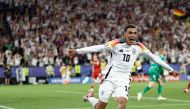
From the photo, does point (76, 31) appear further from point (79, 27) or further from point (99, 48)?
point (99, 48)

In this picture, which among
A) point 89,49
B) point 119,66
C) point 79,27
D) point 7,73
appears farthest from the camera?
point 79,27

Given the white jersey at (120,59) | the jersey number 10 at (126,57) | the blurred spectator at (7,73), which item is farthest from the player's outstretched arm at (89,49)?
the blurred spectator at (7,73)

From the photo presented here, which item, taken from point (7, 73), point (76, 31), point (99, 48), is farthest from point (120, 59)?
point (76, 31)

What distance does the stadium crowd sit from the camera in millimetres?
38344

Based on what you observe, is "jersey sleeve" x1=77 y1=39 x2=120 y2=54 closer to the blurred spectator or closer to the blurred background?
the blurred background

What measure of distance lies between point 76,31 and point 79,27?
29.1 inches

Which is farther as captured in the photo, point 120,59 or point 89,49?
point 120,59

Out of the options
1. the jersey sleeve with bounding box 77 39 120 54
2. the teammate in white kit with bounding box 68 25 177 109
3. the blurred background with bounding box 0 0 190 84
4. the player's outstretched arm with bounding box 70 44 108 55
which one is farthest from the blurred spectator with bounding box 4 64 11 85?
the player's outstretched arm with bounding box 70 44 108 55

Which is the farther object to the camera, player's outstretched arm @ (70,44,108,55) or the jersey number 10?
the jersey number 10

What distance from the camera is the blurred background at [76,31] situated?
3794cm

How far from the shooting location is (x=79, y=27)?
1682 inches

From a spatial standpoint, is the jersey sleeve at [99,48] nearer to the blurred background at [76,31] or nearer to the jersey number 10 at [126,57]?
the jersey number 10 at [126,57]

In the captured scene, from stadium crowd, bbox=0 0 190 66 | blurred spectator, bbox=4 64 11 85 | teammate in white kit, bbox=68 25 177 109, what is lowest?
blurred spectator, bbox=4 64 11 85

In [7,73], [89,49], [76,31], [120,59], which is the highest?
[76,31]
